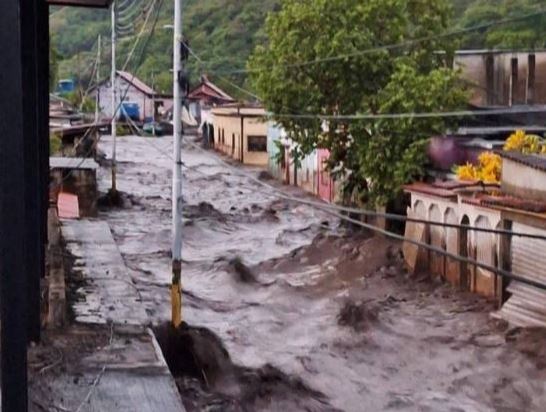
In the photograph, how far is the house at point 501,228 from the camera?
17062 millimetres

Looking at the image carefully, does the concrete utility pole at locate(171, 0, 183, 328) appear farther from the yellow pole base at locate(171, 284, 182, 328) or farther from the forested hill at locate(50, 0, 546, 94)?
the forested hill at locate(50, 0, 546, 94)

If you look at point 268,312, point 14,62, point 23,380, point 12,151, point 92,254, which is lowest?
point 268,312

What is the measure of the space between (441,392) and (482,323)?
3.33m

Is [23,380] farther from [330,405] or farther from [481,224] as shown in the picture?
[481,224]

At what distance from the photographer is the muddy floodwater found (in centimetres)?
1487

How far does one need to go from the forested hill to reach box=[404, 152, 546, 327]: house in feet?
19.5

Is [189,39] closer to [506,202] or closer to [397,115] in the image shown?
[397,115]

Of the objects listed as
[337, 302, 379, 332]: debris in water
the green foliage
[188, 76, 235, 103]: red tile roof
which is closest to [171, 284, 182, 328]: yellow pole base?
[337, 302, 379, 332]: debris in water

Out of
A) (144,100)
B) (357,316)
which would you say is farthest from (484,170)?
(144,100)

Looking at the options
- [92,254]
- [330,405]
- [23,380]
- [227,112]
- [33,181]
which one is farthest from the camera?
[227,112]

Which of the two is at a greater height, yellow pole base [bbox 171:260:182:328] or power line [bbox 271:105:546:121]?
Result: power line [bbox 271:105:546:121]

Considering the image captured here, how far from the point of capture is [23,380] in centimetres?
407

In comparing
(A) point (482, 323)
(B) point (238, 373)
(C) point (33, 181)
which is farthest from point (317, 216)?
(C) point (33, 181)

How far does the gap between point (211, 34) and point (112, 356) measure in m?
45.4
